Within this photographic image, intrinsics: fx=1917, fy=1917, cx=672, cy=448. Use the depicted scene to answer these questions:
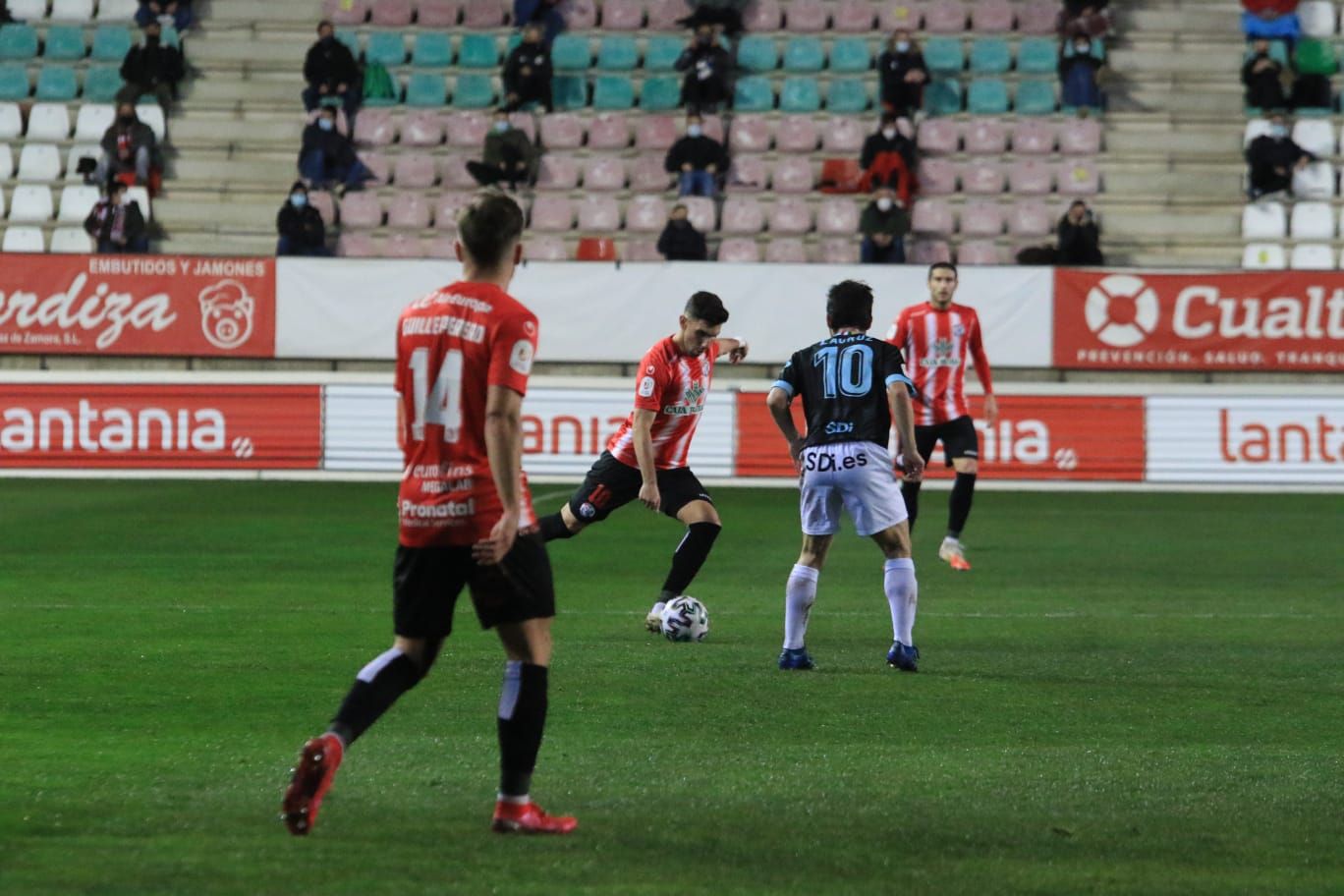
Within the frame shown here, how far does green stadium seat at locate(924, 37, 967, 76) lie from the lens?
3031 cm

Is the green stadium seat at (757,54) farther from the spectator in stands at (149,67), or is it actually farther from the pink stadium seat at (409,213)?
the spectator in stands at (149,67)

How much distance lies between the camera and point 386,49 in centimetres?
3077

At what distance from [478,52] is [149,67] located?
16.7 ft

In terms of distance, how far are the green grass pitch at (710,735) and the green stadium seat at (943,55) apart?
16.3 metres

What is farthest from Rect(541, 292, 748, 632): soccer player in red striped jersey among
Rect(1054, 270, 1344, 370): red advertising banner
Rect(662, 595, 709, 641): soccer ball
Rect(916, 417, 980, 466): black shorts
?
Rect(1054, 270, 1344, 370): red advertising banner

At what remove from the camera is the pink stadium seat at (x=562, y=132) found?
2923 centimetres

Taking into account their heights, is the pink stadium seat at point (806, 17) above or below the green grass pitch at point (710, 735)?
above

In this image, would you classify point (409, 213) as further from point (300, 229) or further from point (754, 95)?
point (754, 95)

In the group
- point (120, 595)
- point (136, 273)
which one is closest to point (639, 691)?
point (120, 595)

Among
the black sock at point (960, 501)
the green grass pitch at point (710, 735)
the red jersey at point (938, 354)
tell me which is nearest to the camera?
the green grass pitch at point (710, 735)

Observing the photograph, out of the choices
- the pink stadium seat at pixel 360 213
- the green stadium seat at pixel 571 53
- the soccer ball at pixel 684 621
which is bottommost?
the soccer ball at pixel 684 621

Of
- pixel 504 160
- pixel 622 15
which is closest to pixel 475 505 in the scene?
pixel 504 160

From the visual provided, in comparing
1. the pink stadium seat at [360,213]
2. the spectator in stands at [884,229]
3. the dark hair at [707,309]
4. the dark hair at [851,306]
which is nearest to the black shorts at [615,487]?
the dark hair at [707,309]

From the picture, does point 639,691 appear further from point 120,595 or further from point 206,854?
point 120,595
